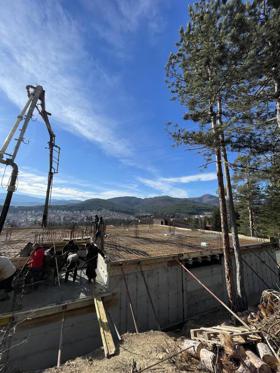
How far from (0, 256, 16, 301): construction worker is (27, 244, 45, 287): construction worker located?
3.14 ft

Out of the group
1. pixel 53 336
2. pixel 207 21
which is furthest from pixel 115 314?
pixel 207 21

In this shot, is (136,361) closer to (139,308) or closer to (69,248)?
(139,308)

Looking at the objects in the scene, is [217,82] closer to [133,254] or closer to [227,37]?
[227,37]

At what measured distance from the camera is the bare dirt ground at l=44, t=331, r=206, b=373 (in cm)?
485

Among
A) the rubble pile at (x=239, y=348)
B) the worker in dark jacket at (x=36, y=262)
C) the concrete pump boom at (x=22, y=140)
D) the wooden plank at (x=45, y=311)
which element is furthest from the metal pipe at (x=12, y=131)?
the rubble pile at (x=239, y=348)

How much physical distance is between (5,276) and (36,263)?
1217mm

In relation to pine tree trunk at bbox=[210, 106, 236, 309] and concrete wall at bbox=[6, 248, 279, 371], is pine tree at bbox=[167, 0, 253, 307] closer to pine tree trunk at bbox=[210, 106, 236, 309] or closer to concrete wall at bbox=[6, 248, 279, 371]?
pine tree trunk at bbox=[210, 106, 236, 309]

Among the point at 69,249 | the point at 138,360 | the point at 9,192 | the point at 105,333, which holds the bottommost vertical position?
the point at 138,360

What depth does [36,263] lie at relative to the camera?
28.3ft

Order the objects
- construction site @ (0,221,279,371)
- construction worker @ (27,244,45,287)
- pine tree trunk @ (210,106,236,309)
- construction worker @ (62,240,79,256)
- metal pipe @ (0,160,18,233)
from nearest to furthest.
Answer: construction site @ (0,221,279,371)
construction worker @ (27,244,45,287)
metal pipe @ (0,160,18,233)
pine tree trunk @ (210,106,236,309)
construction worker @ (62,240,79,256)

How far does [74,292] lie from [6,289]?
2.30 meters

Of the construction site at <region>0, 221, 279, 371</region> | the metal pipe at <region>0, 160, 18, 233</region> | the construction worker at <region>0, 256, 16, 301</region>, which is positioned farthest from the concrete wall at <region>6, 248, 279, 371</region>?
the metal pipe at <region>0, 160, 18, 233</region>

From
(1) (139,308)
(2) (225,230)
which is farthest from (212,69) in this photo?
(1) (139,308)

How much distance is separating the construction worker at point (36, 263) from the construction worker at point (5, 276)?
37.6 inches
